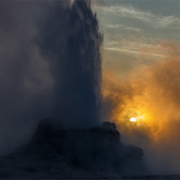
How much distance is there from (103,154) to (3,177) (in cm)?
1176

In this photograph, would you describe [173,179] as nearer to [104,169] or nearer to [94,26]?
[104,169]

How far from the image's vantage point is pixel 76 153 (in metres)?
37.1

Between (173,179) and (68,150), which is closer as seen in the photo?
(173,179)

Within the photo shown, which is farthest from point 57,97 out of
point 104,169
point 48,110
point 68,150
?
point 104,169

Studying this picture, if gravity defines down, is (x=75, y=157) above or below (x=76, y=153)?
below

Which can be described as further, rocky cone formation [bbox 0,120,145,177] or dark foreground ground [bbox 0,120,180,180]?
rocky cone formation [bbox 0,120,145,177]

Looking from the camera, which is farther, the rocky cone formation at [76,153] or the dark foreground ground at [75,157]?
the rocky cone formation at [76,153]

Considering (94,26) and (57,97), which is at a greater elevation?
(94,26)

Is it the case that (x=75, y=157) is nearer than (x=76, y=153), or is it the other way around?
(x=75, y=157)

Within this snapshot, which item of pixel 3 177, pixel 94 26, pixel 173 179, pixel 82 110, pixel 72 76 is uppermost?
pixel 94 26

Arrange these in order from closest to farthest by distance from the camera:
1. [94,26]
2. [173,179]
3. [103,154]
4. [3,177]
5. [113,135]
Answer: [3,177] < [173,179] < [103,154] < [113,135] < [94,26]

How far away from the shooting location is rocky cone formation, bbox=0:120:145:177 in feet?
113

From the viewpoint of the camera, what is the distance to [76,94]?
43656 mm

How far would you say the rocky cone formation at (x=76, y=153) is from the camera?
113 ft
